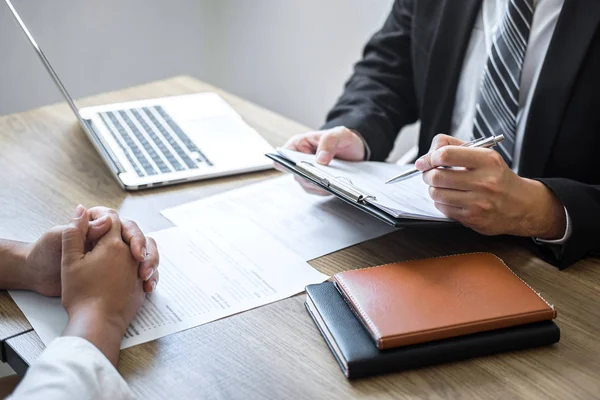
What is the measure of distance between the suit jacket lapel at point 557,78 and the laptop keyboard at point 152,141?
64 cm

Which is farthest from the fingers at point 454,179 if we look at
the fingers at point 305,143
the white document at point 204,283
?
the fingers at point 305,143

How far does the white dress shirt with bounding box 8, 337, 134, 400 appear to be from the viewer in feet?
2.50

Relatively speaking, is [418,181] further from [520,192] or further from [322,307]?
[322,307]

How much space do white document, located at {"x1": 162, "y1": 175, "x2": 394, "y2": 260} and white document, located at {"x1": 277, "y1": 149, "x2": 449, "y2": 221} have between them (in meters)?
0.07

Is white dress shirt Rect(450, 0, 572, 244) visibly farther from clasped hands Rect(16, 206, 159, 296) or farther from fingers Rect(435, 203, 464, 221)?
clasped hands Rect(16, 206, 159, 296)

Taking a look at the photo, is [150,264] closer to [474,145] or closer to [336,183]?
[336,183]

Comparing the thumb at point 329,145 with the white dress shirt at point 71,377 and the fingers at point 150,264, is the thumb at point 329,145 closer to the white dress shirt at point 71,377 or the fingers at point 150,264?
the fingers at point 150,264

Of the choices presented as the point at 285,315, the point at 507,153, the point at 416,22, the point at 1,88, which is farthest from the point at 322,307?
the point at 1,88

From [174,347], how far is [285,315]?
16cm

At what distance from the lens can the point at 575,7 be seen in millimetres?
1262

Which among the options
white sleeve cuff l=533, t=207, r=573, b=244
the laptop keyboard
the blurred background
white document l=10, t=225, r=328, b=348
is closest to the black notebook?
white document l=10, t=225, r=328, b=348

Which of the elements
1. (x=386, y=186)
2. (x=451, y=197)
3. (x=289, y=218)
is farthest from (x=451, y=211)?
(x=289, y=218)

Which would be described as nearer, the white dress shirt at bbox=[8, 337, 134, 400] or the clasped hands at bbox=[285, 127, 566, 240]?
the white dress shirt at bbox=[8, 337, 134, 400]

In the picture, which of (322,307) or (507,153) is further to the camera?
(507,153)
